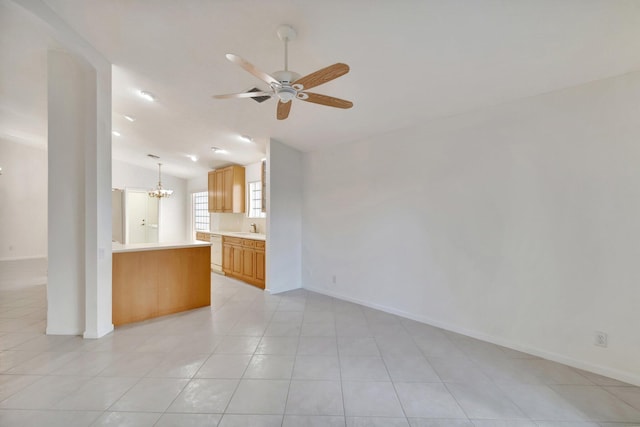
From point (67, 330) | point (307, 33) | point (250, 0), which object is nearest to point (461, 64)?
point (307, 33)

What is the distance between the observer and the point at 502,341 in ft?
8.88

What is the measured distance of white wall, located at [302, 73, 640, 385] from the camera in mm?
2148

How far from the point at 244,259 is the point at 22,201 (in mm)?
6866

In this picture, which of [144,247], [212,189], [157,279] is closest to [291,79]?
[144,247]

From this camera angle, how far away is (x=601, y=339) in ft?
7.25

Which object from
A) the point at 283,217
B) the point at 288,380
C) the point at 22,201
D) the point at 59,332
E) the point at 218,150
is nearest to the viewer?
the point at 288,380

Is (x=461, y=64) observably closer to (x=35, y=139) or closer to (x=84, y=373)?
(x=84, y=373)

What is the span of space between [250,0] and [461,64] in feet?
5.96

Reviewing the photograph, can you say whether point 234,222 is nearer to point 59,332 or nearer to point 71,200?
point 71,200

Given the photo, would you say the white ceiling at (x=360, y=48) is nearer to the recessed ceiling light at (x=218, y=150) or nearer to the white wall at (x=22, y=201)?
the recessed ceiling light at (x=218, y=150)

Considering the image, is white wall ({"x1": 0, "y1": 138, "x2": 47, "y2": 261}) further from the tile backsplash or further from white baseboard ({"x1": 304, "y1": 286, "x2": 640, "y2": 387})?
white baseboard ({"x1": 304, "y1": 286, "x2": 640, "y2": 387})

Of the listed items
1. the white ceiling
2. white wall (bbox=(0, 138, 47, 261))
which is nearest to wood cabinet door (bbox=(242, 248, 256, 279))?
the white ceiling

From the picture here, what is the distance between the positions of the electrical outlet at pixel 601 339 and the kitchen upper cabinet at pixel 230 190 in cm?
606

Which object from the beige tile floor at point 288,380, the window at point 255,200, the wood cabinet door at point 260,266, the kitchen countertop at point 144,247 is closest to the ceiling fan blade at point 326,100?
the beige tile floor at point 288,380
